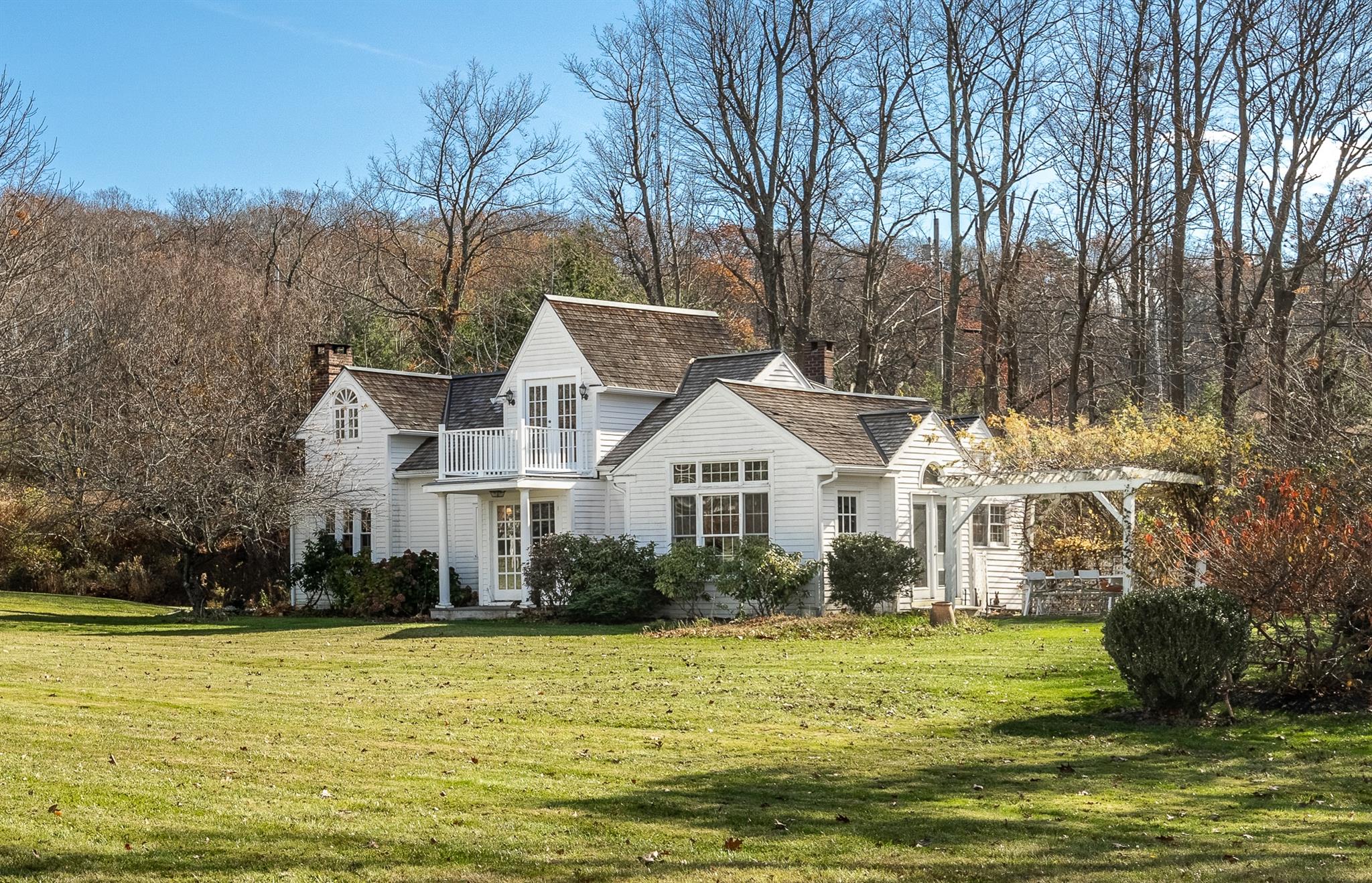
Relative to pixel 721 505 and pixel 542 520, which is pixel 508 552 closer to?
pixel 542 520

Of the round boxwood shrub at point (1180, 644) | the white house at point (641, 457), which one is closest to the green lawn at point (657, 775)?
the round boxwood shrub at point (1180, 644)

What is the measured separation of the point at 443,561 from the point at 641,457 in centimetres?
499

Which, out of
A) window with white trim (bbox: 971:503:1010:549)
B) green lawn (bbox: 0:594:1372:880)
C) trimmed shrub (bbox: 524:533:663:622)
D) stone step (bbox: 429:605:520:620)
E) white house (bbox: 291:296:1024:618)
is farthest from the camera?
window with white trim (bbox: 971:503:1010:549)

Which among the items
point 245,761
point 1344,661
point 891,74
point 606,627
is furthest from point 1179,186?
point 245,761

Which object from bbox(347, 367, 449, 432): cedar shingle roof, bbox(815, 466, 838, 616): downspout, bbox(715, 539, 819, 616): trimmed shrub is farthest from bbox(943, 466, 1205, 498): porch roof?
bbox(347, 367, 449, 432): cedar shingle roof

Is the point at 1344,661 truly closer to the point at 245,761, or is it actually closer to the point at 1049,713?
the point at 1049,713

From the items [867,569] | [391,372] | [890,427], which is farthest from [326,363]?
[867,569]

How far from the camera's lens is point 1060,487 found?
89.5 feet

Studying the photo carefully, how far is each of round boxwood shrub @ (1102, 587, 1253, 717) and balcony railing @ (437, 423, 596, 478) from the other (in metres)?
17.2

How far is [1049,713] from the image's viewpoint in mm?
14891

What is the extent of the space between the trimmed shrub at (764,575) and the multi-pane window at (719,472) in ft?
5.33

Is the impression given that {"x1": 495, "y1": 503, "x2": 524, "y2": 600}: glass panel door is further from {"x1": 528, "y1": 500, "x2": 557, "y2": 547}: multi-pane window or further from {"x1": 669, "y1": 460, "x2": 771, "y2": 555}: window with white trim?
{"x1": 669, "y1": 460, "x2": 771, "y2": 555}: window with white trim

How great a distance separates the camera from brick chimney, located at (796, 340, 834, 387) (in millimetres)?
35219

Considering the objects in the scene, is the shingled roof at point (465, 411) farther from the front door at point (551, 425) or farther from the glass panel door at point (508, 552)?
the glass panel door at point (508, 552)
